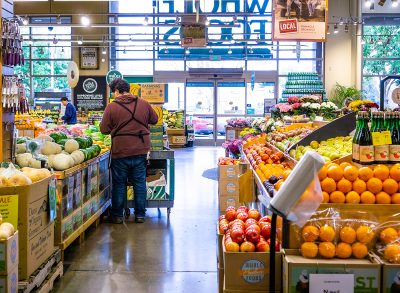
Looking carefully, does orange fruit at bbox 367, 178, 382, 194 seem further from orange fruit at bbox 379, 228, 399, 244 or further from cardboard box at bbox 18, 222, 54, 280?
cardboard box at bbox 18, 222, 54, 280

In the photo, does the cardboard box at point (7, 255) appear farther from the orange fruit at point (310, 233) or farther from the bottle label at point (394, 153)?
the bottle label at point (394, 153)

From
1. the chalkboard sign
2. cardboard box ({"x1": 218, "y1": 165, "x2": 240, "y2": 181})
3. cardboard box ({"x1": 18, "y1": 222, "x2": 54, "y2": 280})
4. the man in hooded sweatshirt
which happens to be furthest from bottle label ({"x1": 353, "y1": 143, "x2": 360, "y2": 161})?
the chalkboard sign

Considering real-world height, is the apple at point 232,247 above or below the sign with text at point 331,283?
above

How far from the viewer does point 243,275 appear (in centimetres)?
274

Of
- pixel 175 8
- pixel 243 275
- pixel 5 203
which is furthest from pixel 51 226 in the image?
pixel 175 8

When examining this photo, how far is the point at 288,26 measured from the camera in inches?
316

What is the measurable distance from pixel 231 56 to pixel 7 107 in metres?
16.4

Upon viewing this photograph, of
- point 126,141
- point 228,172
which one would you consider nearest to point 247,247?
point 126,141

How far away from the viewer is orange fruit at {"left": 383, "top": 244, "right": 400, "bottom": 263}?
8.29 ft

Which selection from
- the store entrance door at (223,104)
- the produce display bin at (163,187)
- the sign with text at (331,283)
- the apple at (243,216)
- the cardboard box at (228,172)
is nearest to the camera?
the sign with text at (331,283)

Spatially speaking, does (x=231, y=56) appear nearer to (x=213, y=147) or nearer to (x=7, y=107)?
(x=213, y=147)

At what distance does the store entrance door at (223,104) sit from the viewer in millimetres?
20516

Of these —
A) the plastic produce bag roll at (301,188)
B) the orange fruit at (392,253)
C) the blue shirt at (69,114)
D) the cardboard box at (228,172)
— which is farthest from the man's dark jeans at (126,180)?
the blue shirt at (69,114)

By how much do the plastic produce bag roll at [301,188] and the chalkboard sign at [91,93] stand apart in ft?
60.3
